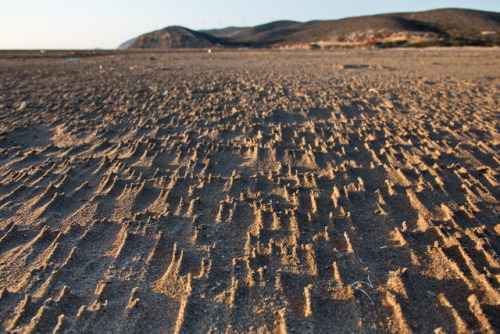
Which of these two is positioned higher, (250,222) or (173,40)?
(250,222)

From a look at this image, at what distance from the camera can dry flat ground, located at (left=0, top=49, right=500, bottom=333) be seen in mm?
2113

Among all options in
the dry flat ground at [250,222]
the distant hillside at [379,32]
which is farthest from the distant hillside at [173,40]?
the dry flat ground at [250,222]

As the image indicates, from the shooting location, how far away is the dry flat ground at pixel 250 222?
211cm

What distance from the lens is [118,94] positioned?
8.15 meters

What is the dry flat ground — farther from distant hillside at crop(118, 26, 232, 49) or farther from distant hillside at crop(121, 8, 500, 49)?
distant hillside at crop(118, 26, 232, 49)

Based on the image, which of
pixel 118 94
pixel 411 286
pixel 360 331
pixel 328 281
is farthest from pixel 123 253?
pixel 118 94

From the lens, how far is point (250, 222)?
306 centimetres

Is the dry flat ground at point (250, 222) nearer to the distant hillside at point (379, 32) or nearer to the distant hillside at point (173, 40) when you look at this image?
the distant hillside at point (379, 32)

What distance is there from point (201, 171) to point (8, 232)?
2023 mm

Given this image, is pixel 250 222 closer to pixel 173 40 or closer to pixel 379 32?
pixel 379 32

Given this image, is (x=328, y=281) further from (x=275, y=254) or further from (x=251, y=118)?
(x=251, y=118)

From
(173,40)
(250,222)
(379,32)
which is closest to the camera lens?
(250,222)

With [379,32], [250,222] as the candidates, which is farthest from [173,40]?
[250,222]

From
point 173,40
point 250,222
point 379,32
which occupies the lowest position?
point 379,32
